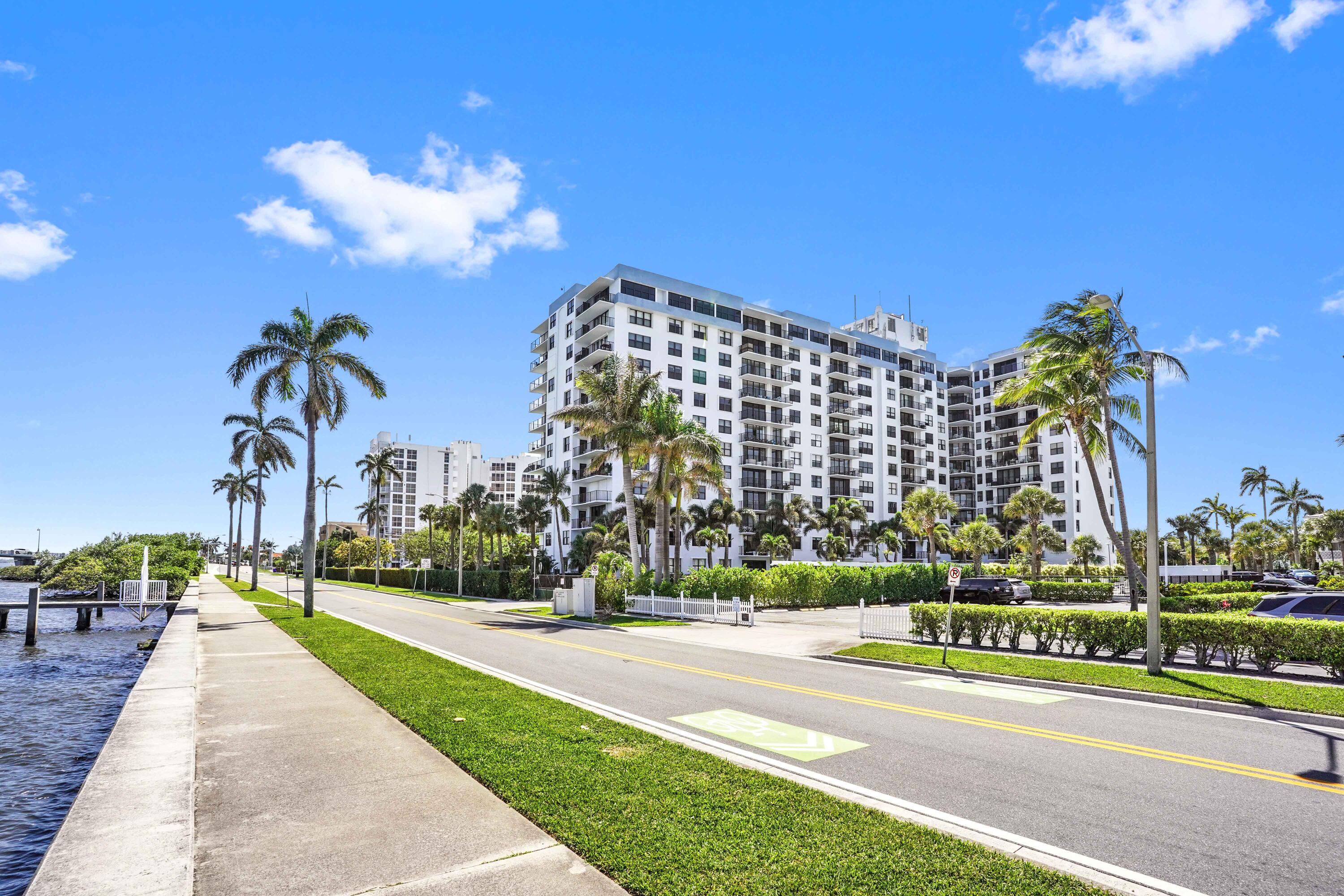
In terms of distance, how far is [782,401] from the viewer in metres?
83.9

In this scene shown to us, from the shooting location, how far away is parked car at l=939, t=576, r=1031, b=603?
37.8 meters

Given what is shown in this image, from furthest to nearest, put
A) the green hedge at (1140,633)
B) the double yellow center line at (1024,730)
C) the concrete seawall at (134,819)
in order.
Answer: the green hedge at (1140,633)
the double yellow center line at (1024,730)
the concrete seawall at (134,819)

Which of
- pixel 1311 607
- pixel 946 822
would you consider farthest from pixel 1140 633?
pixel 946 822

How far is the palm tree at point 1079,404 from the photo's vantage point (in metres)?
28.3

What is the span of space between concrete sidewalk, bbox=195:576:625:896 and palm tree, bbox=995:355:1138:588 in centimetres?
2606

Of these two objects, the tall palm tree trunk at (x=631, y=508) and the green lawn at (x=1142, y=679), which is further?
the tall palm tree trunk at (x=631, y=508)

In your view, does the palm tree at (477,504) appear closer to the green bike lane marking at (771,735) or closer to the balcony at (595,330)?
the balcony at (595,330)

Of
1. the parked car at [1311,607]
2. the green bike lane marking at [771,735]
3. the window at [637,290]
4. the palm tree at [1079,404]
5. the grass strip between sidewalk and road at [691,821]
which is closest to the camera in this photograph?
the grass strip between sidewalk and road at [691,821]

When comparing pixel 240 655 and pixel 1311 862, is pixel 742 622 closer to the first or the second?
pixel 240 655

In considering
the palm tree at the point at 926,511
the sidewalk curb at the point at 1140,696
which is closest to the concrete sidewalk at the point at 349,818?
the sidewalk curb at the point at 1140,696

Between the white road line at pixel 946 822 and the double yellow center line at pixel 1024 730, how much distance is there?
152 inches

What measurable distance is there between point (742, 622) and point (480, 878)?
26317mm

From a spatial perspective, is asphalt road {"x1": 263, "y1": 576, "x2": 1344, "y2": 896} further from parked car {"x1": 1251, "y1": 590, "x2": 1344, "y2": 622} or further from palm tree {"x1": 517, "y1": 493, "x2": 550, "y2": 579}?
palm tree {"x1": 517, "y1": 493, "x2": 550, "y2": 579}

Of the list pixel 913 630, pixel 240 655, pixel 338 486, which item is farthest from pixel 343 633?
pixel 338 486
